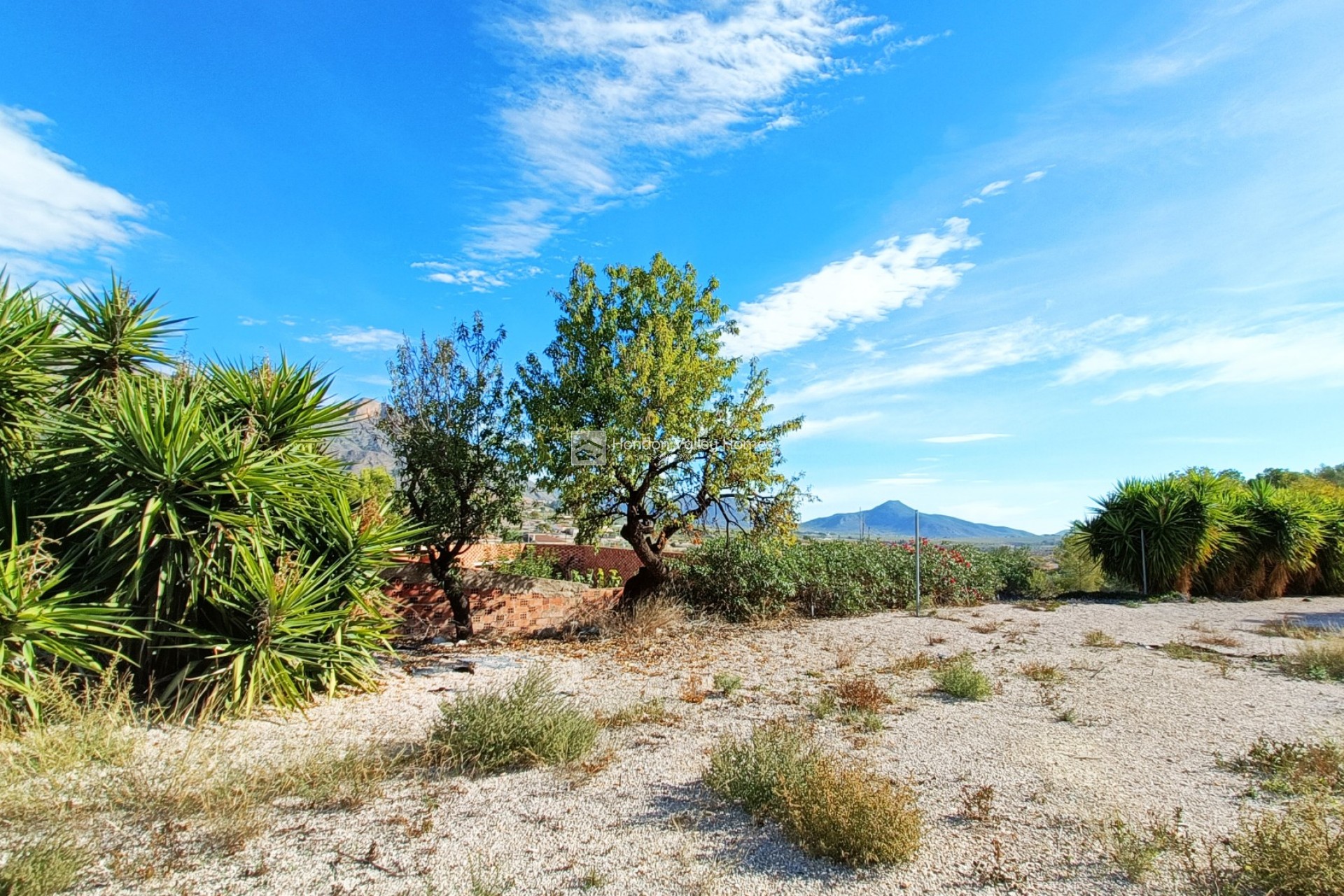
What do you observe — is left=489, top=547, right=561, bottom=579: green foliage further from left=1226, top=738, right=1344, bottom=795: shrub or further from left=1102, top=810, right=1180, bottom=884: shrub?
left=1102, top=810, right=1180, bottom=884: shrub

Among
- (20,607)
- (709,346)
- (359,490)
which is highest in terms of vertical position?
(709,346)

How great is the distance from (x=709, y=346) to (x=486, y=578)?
197 inches

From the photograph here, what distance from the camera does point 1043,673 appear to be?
7.54m

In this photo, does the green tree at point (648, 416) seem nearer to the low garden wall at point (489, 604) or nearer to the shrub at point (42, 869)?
the low garden wall at point (489, 604)

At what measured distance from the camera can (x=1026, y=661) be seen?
8.54 metres

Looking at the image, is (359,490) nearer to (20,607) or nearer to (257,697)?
(257,697)

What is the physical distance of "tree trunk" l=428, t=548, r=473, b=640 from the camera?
10305mm

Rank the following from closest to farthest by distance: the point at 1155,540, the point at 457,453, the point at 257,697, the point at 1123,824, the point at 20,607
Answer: the point at 1123,824
the point at 20,607
the point at 257,697
the point at 457,453
the point at 1155,540

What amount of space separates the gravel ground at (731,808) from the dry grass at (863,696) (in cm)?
17

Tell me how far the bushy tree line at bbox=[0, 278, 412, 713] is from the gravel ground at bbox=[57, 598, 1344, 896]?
0.72 meters

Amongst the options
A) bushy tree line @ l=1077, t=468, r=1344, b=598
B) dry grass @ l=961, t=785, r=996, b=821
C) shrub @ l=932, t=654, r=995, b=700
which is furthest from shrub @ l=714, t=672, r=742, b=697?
bushy tree line @ l=1077, t=468, r=1344, b=598

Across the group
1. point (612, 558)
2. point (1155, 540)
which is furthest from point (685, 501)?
point (1155, 540)

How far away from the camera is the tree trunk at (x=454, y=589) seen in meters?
10.3

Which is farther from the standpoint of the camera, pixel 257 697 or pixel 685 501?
pixel 685 501
